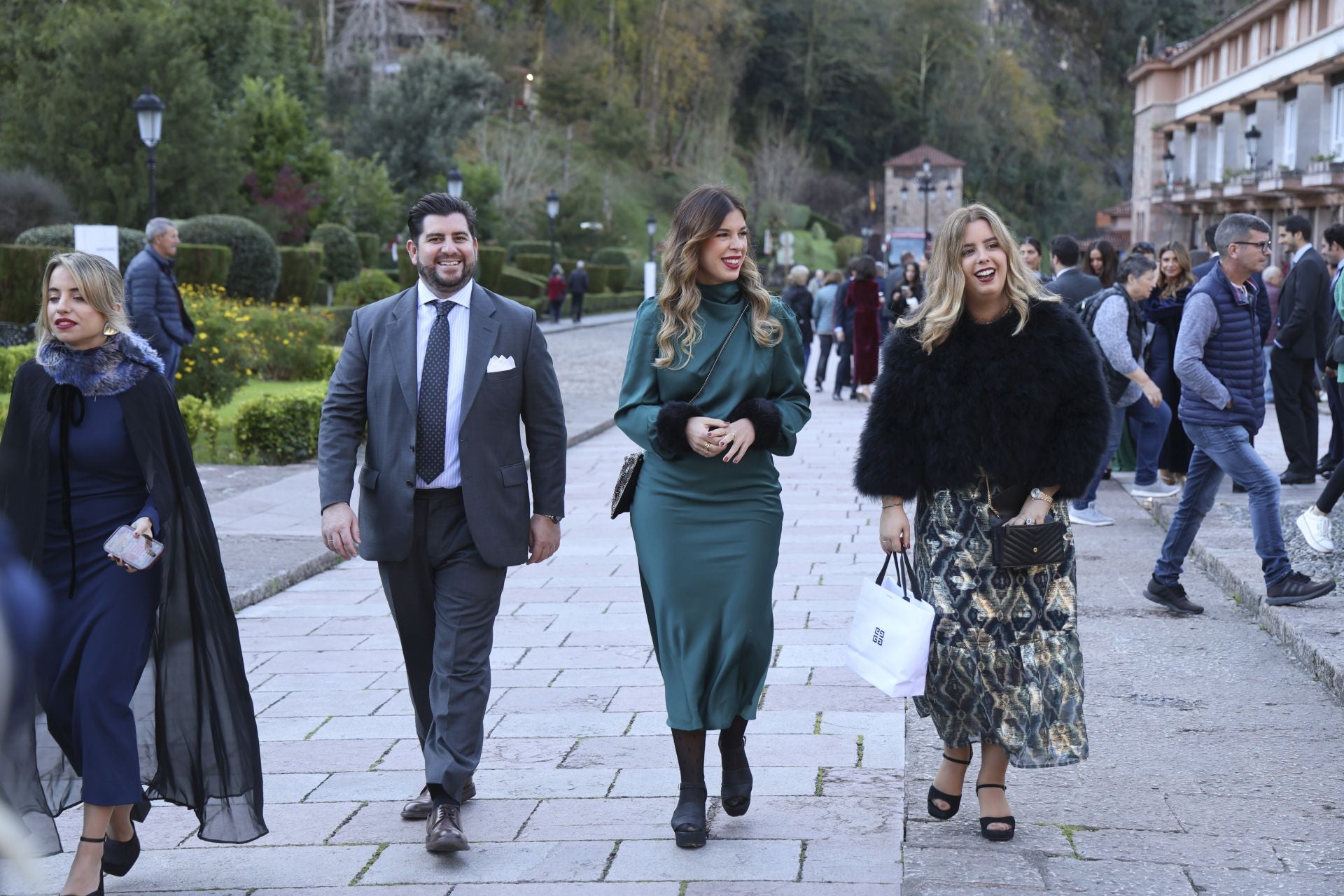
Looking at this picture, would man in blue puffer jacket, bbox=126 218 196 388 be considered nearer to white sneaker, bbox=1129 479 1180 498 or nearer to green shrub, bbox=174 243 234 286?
white sneaker, bbox=1129 479 1180 498

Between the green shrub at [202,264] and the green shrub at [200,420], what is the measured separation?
33.5 ft

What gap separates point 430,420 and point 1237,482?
440cm

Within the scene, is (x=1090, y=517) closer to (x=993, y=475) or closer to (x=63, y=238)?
(x=993, y=475)

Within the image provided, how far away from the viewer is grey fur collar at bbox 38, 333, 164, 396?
386 centimetres

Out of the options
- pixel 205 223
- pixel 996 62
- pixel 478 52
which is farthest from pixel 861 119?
pixel 205 223

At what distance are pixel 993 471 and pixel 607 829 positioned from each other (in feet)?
4.86

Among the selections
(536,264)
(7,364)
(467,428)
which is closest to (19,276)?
(7,364)

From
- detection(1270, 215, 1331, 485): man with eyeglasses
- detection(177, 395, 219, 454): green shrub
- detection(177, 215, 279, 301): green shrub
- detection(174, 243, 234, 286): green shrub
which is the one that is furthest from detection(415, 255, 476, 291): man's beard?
detection(177, 215, 279, 301): green shrub

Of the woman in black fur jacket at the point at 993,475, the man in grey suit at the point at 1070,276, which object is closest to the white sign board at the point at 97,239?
the man in grey suit at the point at 1070,276

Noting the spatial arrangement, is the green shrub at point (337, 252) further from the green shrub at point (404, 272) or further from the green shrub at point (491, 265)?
the green shrub at point (491, 265)

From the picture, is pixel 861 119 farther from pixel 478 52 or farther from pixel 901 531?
pixel 901 531

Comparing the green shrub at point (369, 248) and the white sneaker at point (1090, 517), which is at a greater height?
the green shrub at point (369, 248)

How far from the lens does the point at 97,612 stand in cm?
377

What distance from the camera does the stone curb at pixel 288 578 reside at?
7.84 meters
